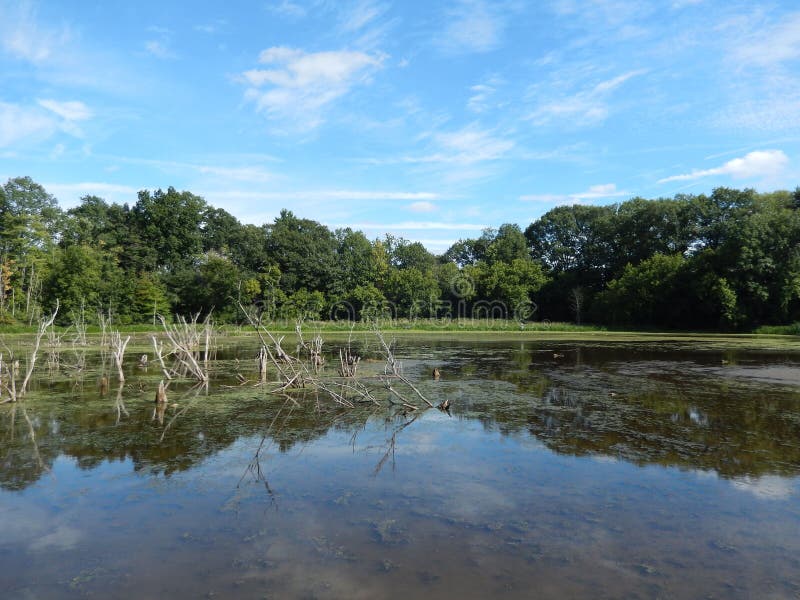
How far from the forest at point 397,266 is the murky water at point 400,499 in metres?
30.0

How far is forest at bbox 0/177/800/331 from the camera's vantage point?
1594 inches

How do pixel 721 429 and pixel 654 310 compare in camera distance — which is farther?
pixel 654 310

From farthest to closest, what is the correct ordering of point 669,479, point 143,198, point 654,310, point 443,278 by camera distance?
point 443,278 < point 143,198 < point 654,310 < point 669,479

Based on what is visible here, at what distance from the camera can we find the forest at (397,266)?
40.5 metres

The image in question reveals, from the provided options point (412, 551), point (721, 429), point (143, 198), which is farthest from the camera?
point (143, 198)

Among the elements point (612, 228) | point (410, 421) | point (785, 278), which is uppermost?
point (612, 228)

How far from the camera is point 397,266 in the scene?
69312 millimetres

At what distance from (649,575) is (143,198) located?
62953 mm

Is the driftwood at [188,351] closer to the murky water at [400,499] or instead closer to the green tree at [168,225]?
the murky water at [400,499]

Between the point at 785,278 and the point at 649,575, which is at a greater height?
the point at 785,278

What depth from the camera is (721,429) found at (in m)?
9.45

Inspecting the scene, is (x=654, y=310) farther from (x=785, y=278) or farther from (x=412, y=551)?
(x=412, y=551)

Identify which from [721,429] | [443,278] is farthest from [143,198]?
[721,429]

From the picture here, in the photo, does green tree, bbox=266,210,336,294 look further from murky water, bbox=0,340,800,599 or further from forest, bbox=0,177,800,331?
murky water, bbox=0,340,800,599
